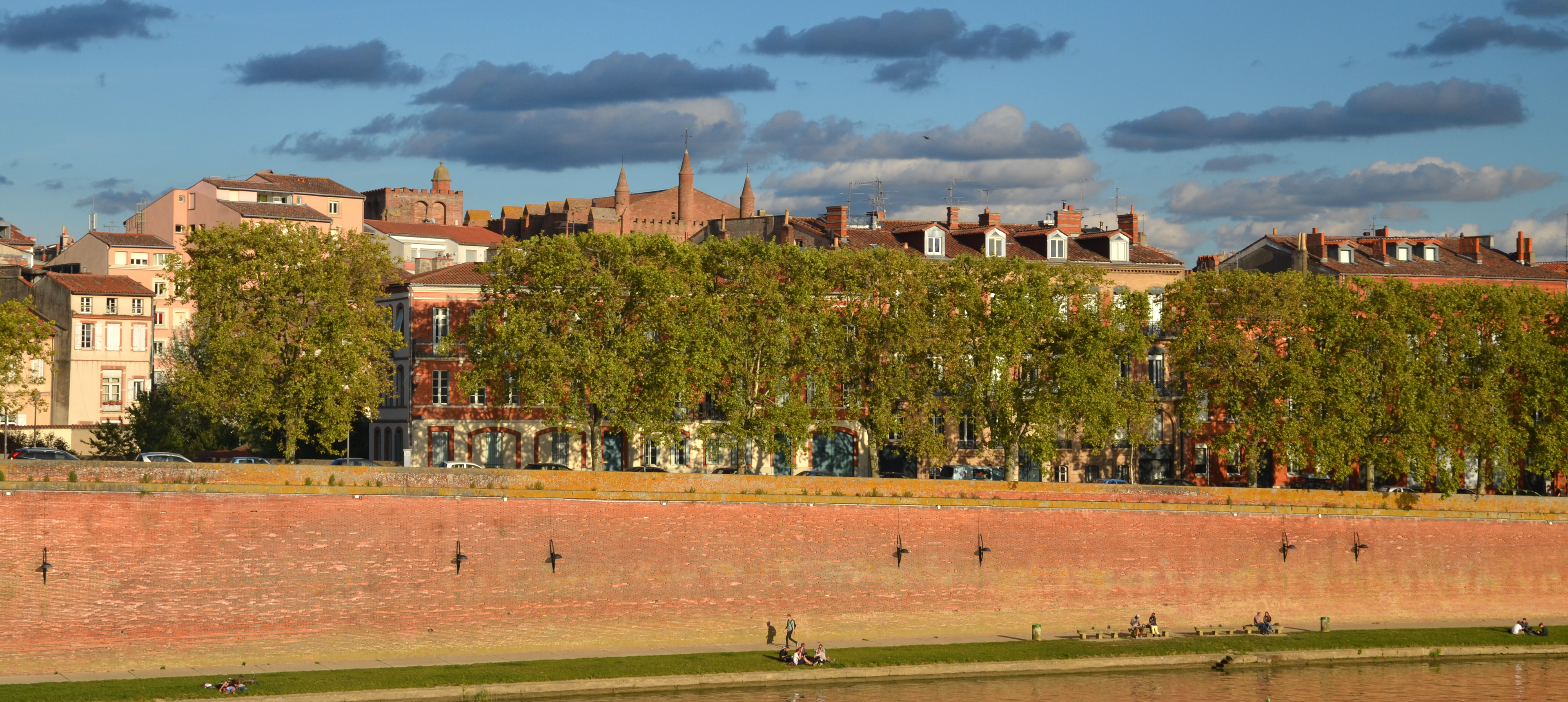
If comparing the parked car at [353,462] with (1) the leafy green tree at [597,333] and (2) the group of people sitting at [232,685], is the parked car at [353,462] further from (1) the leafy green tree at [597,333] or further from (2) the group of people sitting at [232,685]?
(2) the group of people sitting at [232,685]

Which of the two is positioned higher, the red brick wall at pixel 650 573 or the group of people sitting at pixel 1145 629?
the red brick wall at pixel 650 573

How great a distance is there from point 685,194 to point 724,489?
267ft

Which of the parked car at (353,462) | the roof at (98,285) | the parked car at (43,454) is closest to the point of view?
the parked car at (353,462)

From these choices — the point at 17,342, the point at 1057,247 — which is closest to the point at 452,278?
the point at 17,342

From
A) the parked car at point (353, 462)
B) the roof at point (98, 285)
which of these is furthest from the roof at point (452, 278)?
the roof at point (98, 285)

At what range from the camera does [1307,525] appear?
60.4m

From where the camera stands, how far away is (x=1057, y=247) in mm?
80500

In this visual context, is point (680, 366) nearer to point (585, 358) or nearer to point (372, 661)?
point (585, 358)

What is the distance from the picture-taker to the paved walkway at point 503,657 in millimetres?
42500

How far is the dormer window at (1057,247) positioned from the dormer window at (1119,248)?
2216 millimetres

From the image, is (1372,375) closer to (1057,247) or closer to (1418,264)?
(1057,247)

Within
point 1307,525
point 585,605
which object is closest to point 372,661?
point 585,605

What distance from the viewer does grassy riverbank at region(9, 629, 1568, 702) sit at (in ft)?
134

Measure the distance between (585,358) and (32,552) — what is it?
20.9 metres
